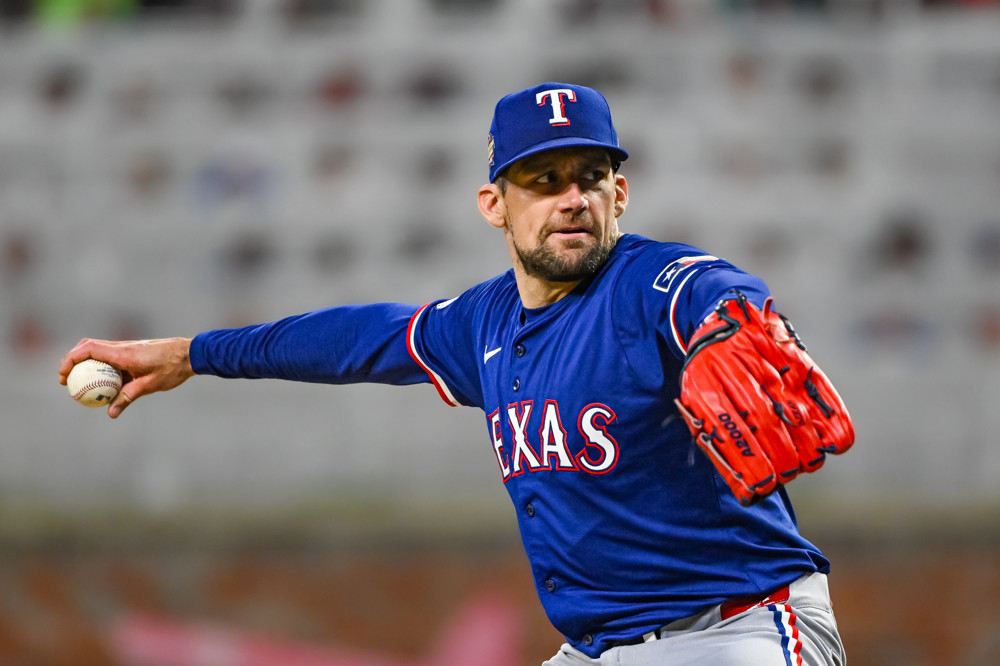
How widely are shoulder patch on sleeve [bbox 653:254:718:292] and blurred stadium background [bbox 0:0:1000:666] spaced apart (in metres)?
4.18

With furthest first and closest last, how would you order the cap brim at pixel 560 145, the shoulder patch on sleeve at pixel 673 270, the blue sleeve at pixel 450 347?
the blue sleeve at pixel 450 347
the cap brim at pixel 560 145
the shoulder patch on sleeve at pixel 673 270

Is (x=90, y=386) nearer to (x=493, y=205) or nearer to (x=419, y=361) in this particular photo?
(x=419, y=361)

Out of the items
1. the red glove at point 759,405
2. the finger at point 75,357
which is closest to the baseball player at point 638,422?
the red glove at point 759,405

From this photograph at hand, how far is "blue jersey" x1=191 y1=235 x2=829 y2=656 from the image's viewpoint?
108 inches

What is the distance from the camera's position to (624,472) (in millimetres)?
2795

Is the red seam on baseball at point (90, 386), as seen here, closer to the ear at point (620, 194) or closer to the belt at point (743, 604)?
the ear at point (620, 194)

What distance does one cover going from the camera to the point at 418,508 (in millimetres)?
6852

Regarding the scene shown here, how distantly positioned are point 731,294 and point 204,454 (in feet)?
17.4

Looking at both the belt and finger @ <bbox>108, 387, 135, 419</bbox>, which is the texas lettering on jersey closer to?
the belt

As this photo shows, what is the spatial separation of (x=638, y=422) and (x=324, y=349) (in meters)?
1.32

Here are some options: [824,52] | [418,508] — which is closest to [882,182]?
[824,52]

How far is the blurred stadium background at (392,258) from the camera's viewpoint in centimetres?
668

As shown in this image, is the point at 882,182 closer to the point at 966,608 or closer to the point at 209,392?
the point at 966,608

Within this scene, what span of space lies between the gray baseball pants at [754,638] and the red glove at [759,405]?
0.56 meters
